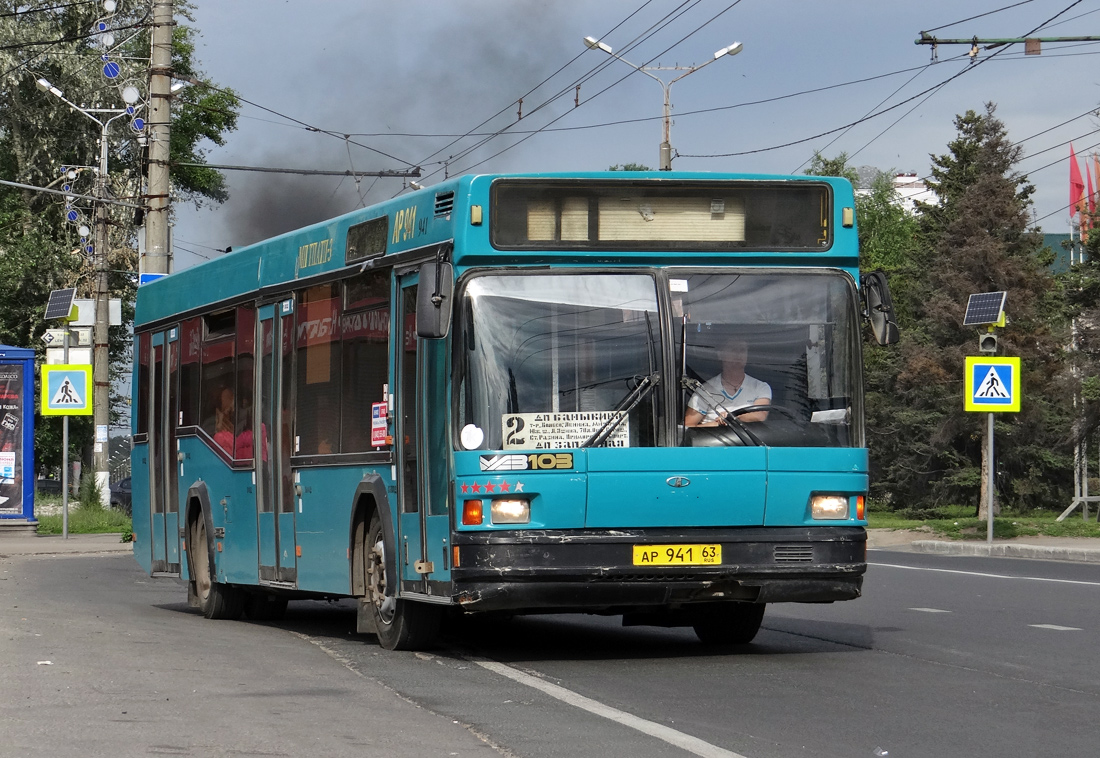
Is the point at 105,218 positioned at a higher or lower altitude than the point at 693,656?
higher

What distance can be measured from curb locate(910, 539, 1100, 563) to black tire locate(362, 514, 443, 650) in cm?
1550

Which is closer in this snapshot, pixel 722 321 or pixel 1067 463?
pixel 722 321

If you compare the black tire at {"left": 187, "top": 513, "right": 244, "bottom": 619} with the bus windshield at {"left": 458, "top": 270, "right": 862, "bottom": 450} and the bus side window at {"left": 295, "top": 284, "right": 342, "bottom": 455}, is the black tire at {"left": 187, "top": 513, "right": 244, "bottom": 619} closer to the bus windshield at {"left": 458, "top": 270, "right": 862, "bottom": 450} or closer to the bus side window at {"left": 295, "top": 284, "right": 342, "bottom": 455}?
the bus side window at {"left": 295, "top": 284, "right": 342, "bottom": 455}

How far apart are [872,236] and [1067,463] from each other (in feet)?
125

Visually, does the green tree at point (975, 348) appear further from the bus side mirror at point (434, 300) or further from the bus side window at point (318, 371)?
the bus side mirror at point (434, 300)

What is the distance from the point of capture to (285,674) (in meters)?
10.1

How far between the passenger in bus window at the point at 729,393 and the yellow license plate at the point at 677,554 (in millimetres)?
709

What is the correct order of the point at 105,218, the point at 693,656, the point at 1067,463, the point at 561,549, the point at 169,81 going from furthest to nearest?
the point at 1067,463
the point at 105,218
the point at 169,81
the point at 693,656
the point at 561,549

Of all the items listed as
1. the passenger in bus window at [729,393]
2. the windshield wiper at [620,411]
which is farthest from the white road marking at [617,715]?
the passenger in bus window at [729,393]

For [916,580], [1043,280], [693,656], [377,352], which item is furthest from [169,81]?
[1043,280]

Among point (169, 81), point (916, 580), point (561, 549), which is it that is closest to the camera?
point (561, 549)

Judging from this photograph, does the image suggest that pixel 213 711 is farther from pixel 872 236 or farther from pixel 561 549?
pixel 872 236

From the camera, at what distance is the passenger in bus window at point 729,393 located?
405 inches

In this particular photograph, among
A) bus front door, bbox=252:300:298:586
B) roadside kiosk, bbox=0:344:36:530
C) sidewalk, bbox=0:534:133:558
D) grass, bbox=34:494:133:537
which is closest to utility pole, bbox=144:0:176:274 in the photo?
sidewalk, bbox=0:534:133:558
